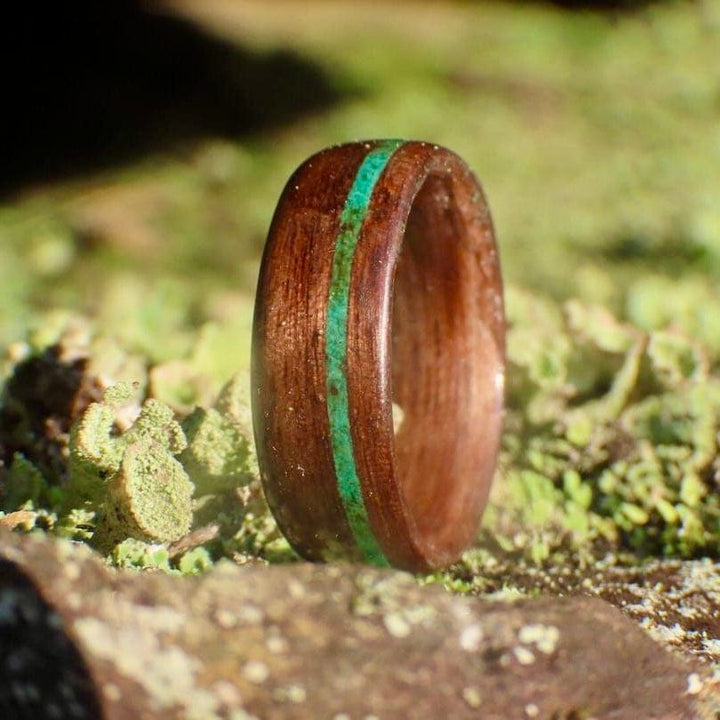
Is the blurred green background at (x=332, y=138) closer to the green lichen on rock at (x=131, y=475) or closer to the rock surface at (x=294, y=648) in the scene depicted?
the green lichen on rock at (x=131, y=475)

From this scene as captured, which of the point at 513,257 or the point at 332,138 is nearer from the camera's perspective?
the point at 513,257

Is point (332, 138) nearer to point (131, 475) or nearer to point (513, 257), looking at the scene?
point (513, 257)

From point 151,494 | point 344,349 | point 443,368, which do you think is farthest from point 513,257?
point 151,494

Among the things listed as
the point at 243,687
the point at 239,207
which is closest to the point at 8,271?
the point at 239,207

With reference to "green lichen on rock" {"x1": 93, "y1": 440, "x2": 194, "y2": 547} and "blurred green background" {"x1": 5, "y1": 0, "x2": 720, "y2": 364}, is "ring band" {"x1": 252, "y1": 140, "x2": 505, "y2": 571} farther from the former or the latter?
"blurred green background" {"x1": 5, "y1": 0, "x2": 720, "y2": 364}

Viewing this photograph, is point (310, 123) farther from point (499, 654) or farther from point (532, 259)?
point (499, 654)

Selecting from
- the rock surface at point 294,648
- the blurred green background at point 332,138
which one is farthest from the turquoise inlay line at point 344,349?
the blurred green background at point 332,138
